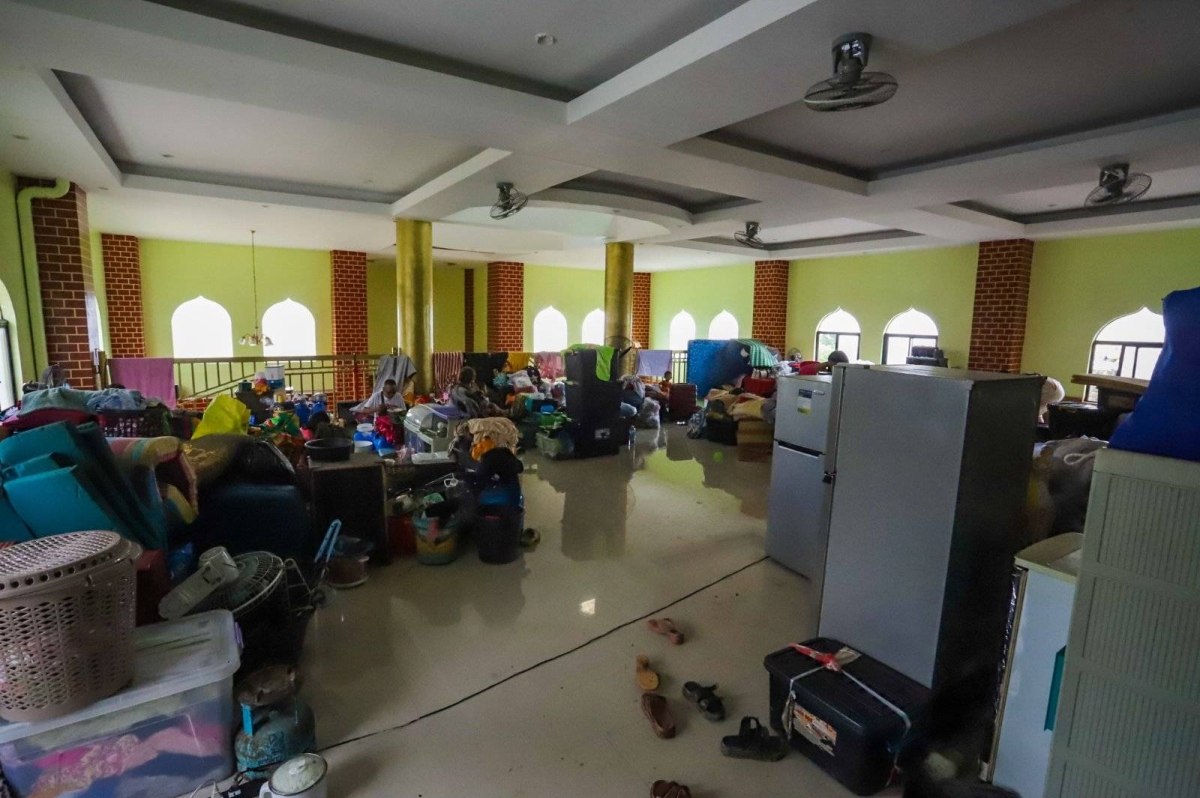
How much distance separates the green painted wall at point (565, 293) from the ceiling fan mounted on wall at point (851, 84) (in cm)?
1034

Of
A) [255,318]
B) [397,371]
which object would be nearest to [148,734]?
[397,371]

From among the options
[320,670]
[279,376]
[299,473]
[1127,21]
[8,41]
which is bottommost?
[320,670]

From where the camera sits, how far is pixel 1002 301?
7.41 meters

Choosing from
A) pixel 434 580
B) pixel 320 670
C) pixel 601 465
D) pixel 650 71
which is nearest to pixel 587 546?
pixel 434 580

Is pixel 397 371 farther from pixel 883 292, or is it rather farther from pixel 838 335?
pixel 883 292

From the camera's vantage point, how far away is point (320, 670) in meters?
2.55

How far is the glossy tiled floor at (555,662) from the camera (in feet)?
6.66

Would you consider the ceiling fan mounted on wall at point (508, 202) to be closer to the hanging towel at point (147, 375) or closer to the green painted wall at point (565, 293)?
the hanging towel at point (147, 375)

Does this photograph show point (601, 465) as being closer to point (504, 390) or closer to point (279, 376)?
point (504, 390)

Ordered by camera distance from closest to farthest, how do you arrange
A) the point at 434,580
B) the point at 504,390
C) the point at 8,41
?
1. the point at 8,41
2. the point at 434,580
3. the point at 504,390

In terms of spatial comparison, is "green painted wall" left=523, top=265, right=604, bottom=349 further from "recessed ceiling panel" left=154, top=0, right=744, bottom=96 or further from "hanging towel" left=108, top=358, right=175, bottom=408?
"recessed ceiling panel" left=154, top=0, right=744, bottom=96

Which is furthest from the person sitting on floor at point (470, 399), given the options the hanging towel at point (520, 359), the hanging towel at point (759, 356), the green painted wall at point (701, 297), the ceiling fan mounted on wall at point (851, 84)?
the green painted wall at point (701, 297)

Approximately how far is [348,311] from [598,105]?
780cm

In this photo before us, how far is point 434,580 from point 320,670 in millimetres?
937
